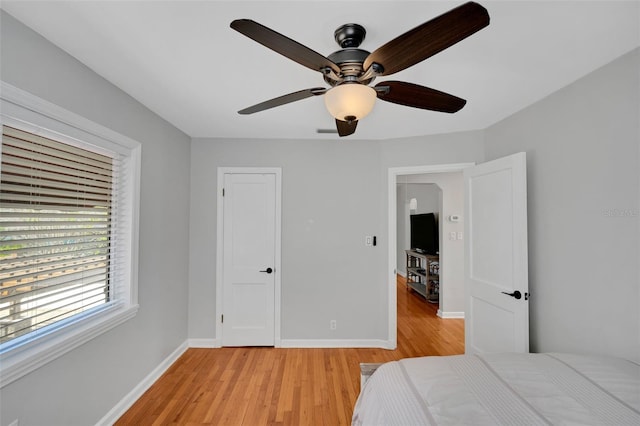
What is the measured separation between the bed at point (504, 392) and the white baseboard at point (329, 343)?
1833 millimetres

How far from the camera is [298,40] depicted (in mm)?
1517

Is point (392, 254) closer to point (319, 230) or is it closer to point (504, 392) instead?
point (319, 230)

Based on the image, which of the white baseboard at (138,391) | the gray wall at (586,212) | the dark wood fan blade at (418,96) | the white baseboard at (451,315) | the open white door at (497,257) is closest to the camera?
the dark wood fan blade at (418,96)

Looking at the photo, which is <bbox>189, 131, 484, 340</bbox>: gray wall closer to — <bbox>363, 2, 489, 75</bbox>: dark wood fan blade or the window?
the window

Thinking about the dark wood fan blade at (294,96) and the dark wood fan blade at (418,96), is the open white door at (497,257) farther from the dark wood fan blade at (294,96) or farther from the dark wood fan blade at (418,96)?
the dark wood fan blade at (294,96)

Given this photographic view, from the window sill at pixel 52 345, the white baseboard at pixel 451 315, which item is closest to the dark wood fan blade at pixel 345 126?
the window sill at pixel 52 345

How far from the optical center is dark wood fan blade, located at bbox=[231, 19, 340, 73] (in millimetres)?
968

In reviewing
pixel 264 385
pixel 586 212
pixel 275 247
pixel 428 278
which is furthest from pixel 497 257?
pixel 428 278

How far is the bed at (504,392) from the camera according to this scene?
3.62 feet

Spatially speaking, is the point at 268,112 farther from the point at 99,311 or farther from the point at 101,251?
the point at 99,311

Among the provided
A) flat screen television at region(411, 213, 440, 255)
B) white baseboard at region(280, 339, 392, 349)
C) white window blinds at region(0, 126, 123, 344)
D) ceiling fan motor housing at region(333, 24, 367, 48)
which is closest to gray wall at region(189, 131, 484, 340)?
white baseboard at region(280, 339, 392, 349)

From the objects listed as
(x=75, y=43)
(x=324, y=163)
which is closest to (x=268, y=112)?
(x=324, y=163)

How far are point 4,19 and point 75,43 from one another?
10.9 inches

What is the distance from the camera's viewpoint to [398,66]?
1217 millimetres
